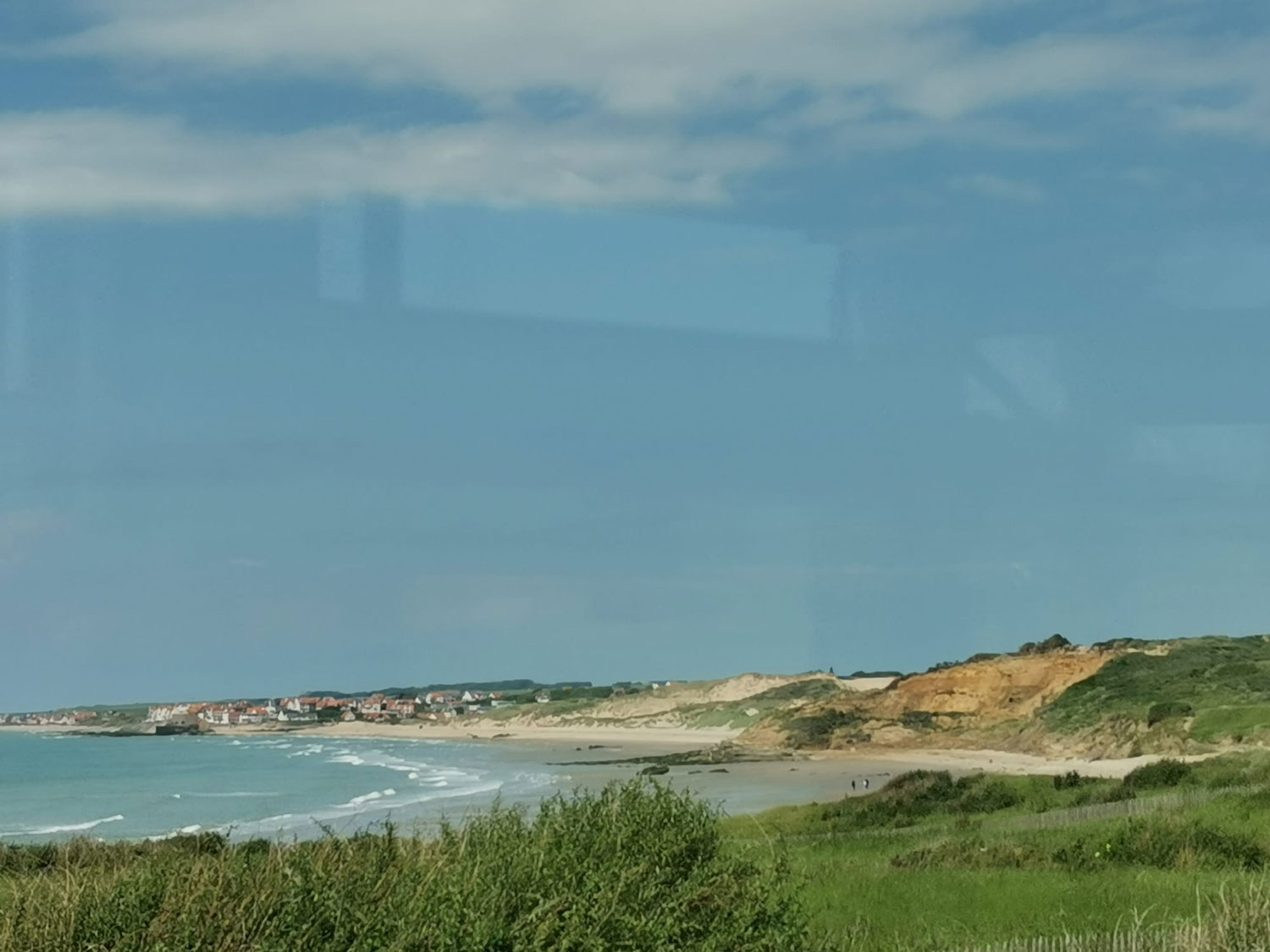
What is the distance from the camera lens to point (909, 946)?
12.1 meters

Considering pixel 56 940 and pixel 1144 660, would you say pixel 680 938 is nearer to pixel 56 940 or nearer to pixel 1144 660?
pixel 56 940

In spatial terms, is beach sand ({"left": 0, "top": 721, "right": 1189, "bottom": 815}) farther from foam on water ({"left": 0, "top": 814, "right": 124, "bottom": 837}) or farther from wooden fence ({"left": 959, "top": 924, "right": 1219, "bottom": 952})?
foam on water ({"left": 0, "top": 814, "right": 124, "bottom": 837})

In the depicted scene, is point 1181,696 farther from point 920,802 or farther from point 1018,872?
point 1018,872

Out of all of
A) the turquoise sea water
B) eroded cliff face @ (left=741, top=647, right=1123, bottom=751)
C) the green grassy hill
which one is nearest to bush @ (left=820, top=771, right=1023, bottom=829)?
the turquoise sea water

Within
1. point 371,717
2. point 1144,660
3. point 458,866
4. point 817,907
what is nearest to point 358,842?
point 458,866

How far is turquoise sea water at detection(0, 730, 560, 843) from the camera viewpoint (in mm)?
A: 50562

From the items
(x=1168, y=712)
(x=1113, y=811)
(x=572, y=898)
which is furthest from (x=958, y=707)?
(x=572, y=898)

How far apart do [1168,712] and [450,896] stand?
2192 inches

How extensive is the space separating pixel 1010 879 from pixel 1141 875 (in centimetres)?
150

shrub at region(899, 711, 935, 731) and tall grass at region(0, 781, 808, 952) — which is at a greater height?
tall grass at region(0, 781, 808, 952)

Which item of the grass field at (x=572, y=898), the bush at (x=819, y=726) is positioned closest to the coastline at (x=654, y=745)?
the bush at (x=819, y=726)

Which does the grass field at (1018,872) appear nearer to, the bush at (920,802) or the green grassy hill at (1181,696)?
the bush at (920,802)

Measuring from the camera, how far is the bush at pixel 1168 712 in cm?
5897

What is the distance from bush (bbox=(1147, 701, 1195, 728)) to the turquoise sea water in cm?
2369
